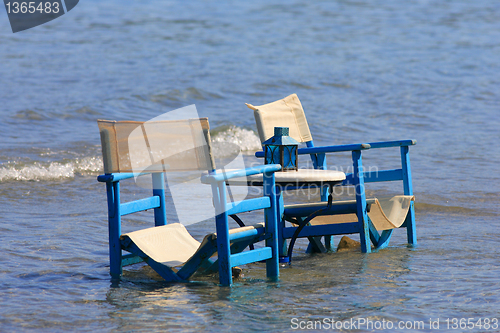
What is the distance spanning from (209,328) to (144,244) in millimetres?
1022

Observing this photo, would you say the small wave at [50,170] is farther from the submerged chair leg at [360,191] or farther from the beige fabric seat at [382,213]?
the submerged chair leg at [360,191]

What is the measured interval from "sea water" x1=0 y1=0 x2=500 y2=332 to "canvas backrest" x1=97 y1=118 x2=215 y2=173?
2.89 feet

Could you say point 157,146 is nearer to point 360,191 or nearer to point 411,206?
point 360,191

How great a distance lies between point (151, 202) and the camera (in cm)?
431

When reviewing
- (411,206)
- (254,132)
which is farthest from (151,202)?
(254,132)

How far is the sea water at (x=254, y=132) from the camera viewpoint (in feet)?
11.6

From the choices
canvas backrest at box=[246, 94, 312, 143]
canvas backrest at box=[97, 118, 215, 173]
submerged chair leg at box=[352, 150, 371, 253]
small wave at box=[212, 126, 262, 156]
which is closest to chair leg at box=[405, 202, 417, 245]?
submerged chair leg at box=[352, 150, 371, 253]

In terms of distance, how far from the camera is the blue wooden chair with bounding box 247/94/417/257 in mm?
4602

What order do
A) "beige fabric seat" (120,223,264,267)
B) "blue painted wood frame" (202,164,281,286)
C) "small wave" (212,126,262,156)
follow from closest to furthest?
"blue painted wood frame" (202,164,281,286) < "beige fabric seat" (120,223,264,267) < "small wave" (212,126,262,156)

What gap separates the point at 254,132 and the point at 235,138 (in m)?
0.52

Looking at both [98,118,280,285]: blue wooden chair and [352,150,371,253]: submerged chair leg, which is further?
[352,150,371,253]: submerged chair leg

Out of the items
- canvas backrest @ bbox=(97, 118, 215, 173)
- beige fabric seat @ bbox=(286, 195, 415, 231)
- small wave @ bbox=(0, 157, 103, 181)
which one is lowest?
beige fabric seat @ bbox=(286, 195, 415, 231)

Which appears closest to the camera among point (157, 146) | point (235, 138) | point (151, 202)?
point (157, 146)

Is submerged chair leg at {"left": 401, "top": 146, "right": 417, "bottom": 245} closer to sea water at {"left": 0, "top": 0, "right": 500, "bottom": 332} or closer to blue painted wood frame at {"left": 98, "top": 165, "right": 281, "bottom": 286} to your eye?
sea water at {"left": 0, "top": 0, "right": 500, "bottom": 332}
